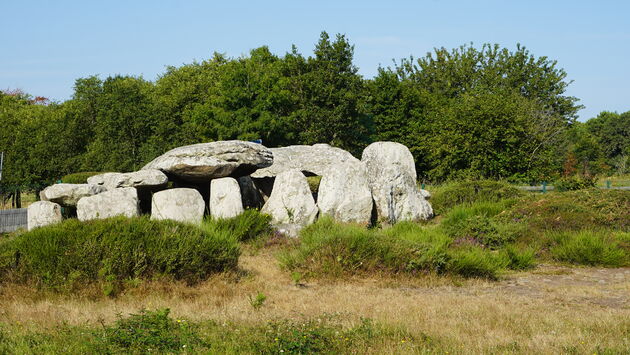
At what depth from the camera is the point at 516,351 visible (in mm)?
6398

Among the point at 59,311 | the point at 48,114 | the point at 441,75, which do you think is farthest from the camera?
the point at 441,75

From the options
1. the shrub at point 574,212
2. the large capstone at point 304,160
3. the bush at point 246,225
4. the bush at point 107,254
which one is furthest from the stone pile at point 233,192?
the bush at point 107,254

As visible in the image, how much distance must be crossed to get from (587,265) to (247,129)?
2452cm

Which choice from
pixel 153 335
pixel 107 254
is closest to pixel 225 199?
pixel 107 254

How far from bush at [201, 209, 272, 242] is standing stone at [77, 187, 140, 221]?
254cm

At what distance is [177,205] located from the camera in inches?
646

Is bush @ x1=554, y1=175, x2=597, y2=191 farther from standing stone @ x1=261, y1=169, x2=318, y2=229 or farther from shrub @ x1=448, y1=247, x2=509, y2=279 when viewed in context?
shrub @ x1=448, y1=247, x2=509, y2=279

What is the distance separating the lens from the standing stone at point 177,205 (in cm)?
1628

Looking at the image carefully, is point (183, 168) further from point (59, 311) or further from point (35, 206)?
point (59, 311)

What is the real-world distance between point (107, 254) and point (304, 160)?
12717 mm

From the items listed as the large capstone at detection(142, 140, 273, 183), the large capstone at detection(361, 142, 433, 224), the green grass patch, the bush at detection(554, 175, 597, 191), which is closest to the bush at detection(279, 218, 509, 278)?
the green grass patch

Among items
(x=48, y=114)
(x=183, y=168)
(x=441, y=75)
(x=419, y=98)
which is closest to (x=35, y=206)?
(x=183, y=168)

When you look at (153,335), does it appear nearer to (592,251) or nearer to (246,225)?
(246,225)

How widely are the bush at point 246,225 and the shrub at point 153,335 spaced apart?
7005 mm
